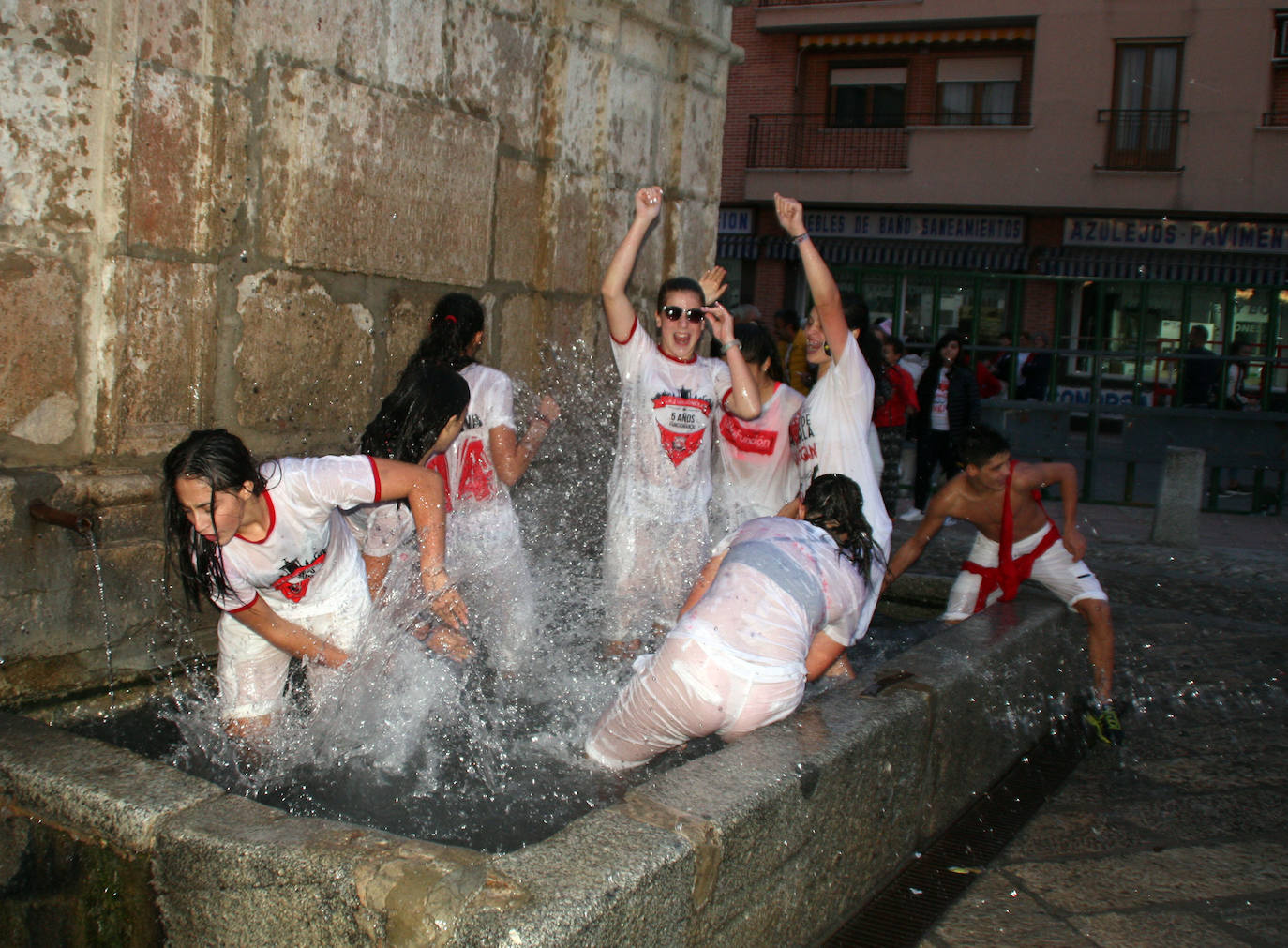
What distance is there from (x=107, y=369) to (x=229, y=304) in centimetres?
48

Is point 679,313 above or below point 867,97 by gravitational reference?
below

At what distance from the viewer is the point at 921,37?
22.9m

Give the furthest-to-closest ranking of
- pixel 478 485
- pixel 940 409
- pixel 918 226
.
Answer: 1. pixel 918 226
2. pixel 940 409
3. pixel 478 485

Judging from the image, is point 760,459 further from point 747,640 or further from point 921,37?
point 921,37

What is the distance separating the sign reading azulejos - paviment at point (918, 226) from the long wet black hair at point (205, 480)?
64.9ft

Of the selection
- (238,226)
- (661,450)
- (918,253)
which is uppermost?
(918,253)

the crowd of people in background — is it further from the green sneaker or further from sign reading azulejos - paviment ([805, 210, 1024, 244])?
sign reading azulejos - paviment ([805, 210, 1024, 244])

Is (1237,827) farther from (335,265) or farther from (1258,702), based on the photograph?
(335,265)

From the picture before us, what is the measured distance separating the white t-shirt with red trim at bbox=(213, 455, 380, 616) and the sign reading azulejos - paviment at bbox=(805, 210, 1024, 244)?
19472mm

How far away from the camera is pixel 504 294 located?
17.6 ft

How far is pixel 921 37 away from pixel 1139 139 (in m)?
4.48

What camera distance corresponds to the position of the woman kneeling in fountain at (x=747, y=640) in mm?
3209

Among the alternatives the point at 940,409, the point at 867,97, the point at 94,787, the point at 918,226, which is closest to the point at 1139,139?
the point at 918,226

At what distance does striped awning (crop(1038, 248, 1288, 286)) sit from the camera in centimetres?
2070
